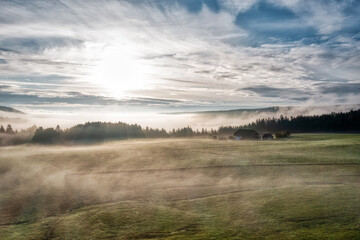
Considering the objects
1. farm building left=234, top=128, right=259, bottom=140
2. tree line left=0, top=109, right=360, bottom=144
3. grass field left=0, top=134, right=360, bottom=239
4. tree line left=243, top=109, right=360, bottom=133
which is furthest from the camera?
tree line left=243, top=109, right=360, bottom=133

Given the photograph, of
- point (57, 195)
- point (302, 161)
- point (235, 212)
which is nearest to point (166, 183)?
point (57, 195)

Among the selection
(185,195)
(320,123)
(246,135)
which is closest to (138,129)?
A: (246,135)

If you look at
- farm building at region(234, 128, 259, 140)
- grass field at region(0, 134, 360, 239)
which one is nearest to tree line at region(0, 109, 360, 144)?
farm building at region(234, 128, 259, 140)

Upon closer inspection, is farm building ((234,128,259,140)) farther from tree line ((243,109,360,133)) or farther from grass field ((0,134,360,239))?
tree line ((243,109,360,133))

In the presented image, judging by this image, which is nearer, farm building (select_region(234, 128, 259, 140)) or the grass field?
the grass field

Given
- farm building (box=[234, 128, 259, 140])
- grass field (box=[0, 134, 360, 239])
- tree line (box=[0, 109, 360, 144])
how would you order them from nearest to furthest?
grass field (box=[0, 134, 360, 239]), farm building (box=[234, 128, 259, 140]), tree line (box=[0, 109, 360, 144])

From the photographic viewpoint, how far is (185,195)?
3722cm

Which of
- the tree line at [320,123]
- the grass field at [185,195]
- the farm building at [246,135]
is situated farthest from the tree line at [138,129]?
the grass field at [185,195]

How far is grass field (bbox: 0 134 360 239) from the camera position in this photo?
2411 centimetres

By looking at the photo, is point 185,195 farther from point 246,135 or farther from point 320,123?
point 320,123

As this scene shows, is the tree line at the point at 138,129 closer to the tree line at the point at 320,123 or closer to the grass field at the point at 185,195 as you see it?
the tree line at the point at 320,123

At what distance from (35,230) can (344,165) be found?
4495 centimetres

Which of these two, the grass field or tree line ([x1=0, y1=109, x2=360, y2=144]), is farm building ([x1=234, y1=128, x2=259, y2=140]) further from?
the grass field

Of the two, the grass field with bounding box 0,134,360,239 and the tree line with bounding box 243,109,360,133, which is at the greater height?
the tree line with bounding box 243,109,360,133
